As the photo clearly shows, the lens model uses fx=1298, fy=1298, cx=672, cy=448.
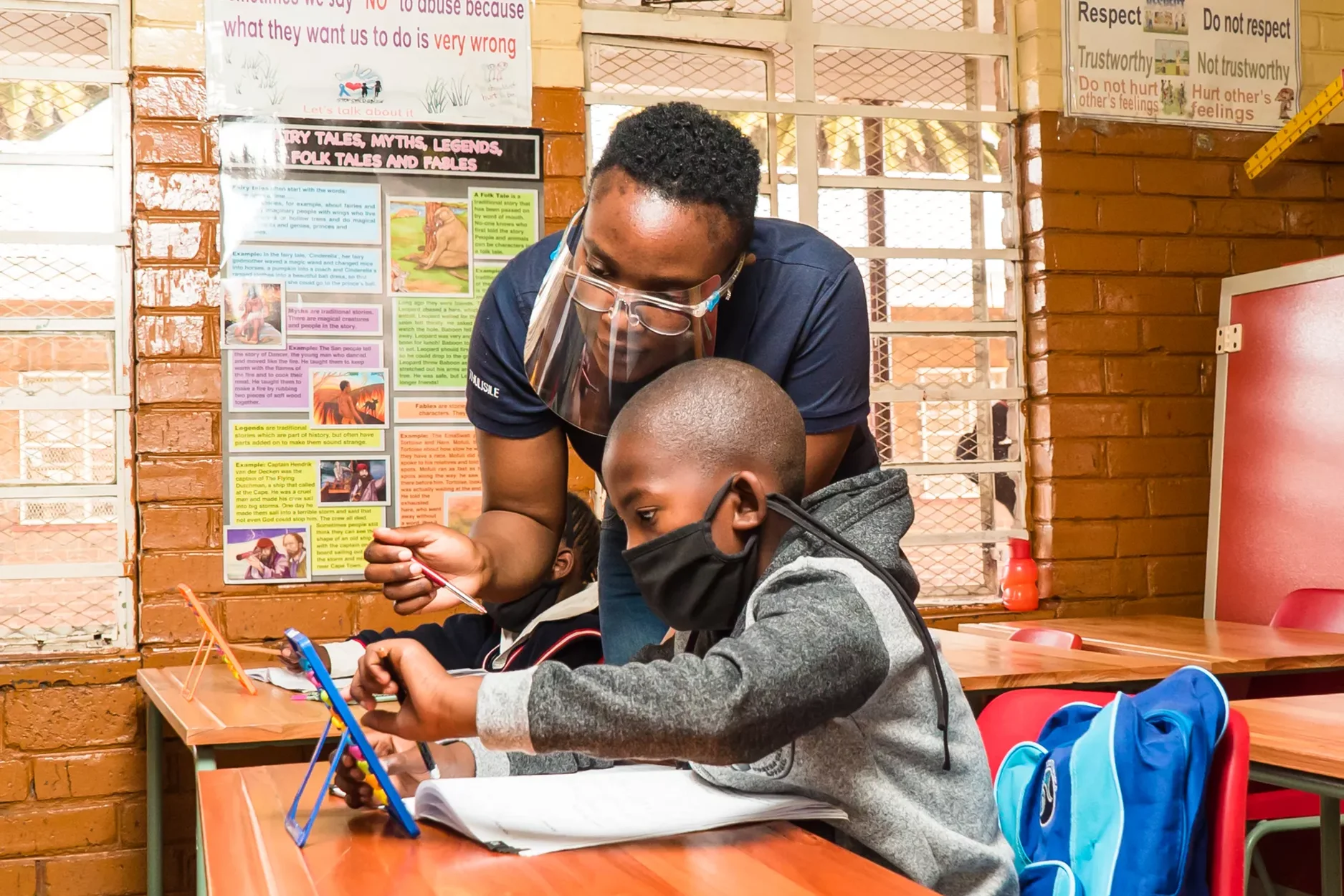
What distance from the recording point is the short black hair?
4.10ft

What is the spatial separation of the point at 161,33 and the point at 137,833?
1.85 metres

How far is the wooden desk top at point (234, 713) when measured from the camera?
6.25ft

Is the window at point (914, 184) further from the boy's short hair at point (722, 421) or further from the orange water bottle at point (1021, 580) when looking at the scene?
the boy's short hair at point (722, 421)

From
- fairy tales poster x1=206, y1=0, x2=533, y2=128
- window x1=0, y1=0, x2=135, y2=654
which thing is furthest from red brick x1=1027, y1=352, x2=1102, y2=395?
window x1=0, y1=0, x2=135, y2=654

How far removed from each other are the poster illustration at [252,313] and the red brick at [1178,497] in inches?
93.1

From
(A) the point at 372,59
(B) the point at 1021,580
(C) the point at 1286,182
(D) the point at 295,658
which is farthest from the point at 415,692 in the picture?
(C) the point at 1286,182

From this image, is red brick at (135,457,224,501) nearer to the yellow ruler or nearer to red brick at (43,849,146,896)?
red brick at (43,849,146,896)

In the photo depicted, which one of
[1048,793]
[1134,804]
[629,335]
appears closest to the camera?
[1134,804]

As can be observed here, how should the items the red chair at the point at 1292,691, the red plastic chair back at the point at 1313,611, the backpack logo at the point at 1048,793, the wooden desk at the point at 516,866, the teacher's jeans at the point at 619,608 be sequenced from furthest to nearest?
the red plastic chair back at the point at 1313,611 → the red chair at the point at 1292,691 → the teacher's jeans at the point at 619,608 → the backpack logo at the point at 1048,793 → the wooden desk at the point at 516,866

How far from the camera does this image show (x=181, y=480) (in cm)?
301

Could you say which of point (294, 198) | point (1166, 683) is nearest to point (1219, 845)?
point (1166, 683)

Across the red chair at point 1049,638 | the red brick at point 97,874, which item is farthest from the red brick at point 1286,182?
the red brick at point 97,874

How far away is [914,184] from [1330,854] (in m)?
2.26

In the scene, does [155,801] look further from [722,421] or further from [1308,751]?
[1308,751]
